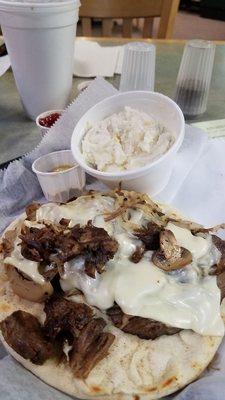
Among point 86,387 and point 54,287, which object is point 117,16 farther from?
point 86,387

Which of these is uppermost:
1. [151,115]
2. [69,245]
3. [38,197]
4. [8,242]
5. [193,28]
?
[151,115]

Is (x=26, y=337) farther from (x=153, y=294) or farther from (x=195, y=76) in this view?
(x=195, y=76)

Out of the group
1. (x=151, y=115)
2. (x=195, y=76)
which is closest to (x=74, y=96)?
(x=195, y=76)

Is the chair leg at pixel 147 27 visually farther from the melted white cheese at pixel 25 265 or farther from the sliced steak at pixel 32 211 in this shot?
the melted white cheese at pixel 25 265

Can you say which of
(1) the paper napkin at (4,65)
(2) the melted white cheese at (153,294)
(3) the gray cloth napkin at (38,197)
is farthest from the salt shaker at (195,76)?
(2) the melted white cheese at (153,294)

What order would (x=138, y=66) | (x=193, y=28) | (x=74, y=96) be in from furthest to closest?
(x=193, y=28) → (x=74, y=96) → (x=138, y=66)
